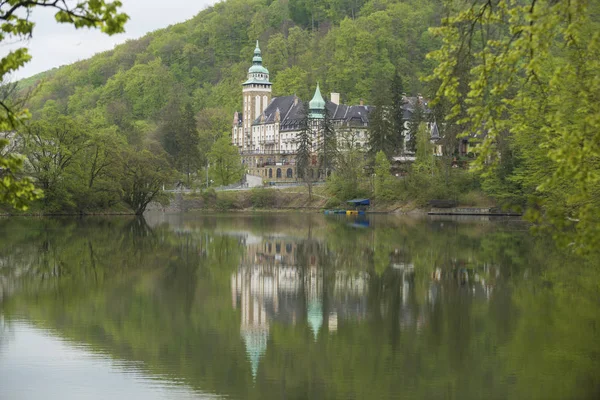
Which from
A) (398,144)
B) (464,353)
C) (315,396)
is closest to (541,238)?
(464,353)

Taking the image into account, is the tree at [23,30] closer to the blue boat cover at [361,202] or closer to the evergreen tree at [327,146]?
the blue boat cover at [361,202]

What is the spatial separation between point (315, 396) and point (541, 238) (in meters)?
42.4

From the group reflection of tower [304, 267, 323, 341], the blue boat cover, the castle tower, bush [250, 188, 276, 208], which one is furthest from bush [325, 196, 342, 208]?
reflection of tower [304, 267, 323, 341]

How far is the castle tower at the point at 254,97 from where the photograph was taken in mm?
180250

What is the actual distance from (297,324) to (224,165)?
394ft

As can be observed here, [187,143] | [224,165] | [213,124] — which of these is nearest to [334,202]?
[224,165]

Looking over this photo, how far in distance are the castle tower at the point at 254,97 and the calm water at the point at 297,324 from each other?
134690 mm

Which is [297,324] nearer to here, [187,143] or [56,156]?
[56,156]

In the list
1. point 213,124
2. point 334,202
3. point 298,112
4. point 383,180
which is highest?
point 298,112

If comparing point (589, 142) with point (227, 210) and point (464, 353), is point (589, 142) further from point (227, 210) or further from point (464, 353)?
point (227, 210)

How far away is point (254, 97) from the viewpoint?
593 feet

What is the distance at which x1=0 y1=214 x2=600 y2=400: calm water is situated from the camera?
1789cm

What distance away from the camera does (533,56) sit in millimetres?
13539

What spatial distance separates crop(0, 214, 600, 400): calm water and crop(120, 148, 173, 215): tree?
46.9 meters
